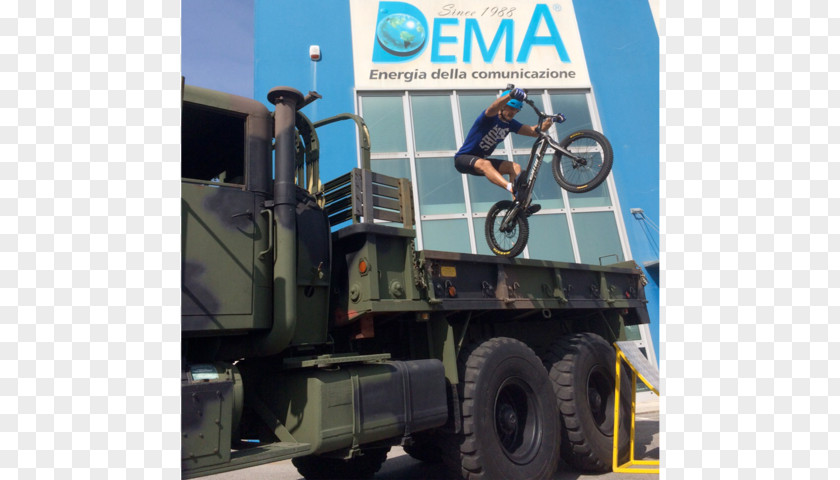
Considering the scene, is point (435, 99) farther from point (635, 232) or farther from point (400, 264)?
point (400, 264)

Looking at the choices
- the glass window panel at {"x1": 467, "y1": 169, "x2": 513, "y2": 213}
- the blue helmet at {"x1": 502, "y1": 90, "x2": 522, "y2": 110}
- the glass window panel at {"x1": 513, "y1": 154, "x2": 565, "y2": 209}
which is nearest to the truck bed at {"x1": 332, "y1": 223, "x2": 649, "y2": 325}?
the blue helmet at {"x1": 502, "y1": 90, "x2": 522, "y2": 110}

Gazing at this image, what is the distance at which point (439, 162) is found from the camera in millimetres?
13688

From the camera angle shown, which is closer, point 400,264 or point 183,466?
point 183,466

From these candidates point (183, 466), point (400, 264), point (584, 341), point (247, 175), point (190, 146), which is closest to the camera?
point (183, 466)

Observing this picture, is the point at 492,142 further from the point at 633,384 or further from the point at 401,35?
the point at 401,35

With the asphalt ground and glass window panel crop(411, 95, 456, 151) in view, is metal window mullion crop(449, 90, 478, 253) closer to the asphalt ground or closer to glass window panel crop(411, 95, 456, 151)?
glass window panel crop(411, 95, 456, 151)

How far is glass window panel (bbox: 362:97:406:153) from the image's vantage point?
44.5 feet

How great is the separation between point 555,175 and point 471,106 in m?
8.05

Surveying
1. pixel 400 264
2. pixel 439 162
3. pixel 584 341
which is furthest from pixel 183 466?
pixel 439 162

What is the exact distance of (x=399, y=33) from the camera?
46.5 feet

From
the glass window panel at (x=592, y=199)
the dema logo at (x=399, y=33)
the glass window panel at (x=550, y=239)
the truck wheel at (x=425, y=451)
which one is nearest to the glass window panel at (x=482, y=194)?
the glass window panel at (x=550, y=239)

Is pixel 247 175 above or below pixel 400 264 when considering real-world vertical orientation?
above

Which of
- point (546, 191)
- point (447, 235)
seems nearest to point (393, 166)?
point (447, 235)

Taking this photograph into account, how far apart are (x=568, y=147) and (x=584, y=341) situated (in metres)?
2.19
